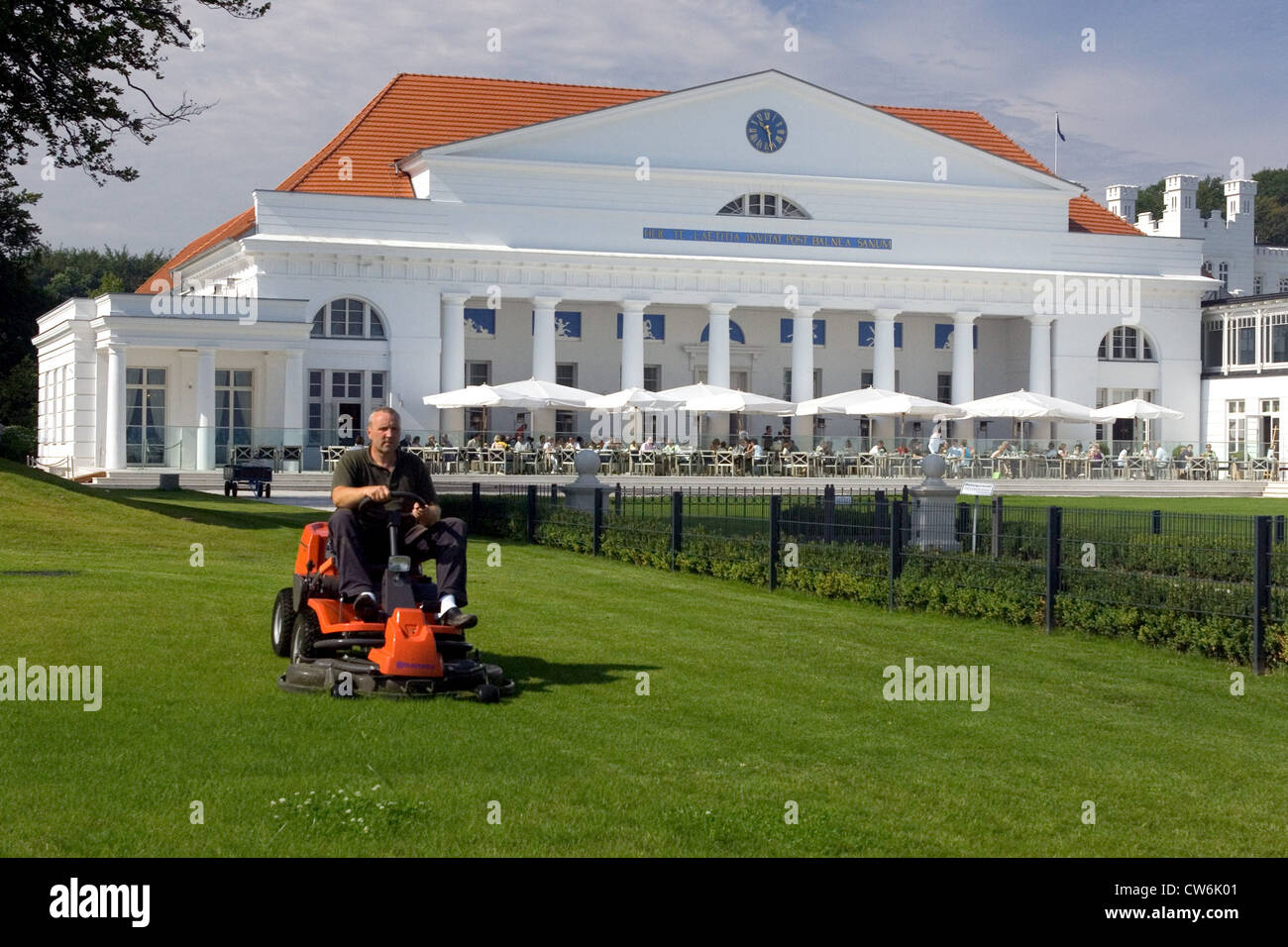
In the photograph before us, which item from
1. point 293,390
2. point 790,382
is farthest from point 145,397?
point 790,382

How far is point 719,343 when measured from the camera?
56688 mm

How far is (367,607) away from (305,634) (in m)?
0.55

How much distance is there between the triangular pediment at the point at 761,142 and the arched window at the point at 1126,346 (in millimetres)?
6390

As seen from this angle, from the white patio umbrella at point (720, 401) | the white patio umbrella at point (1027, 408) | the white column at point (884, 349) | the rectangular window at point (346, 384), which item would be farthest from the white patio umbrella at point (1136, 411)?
the rectangular window at point (346, 384)

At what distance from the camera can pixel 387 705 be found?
9961 mm

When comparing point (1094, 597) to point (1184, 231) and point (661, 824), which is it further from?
point (1184, 231)

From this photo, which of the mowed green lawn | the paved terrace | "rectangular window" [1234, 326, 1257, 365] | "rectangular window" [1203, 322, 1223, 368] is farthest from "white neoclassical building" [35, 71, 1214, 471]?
the mowed green lawn

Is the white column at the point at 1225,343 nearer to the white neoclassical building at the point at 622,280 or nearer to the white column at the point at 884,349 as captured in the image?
the white neoclassical building at the point at 622,280

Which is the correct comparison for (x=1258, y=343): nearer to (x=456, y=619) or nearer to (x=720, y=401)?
(x=720, y=401)

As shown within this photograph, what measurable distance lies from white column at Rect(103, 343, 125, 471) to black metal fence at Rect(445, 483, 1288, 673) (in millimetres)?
27084

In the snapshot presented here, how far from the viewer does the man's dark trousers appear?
35.2 feet

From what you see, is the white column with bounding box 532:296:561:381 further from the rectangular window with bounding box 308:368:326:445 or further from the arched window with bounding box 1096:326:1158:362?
the arched window with bounding box 1096:326:1158:362

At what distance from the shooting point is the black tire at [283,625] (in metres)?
11.8
